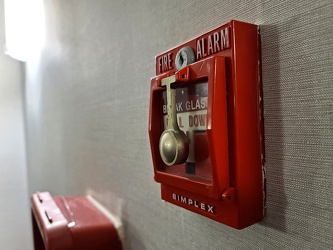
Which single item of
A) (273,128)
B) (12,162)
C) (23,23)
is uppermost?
(23,23)

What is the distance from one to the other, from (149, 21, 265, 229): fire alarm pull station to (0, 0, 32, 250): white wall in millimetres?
1776

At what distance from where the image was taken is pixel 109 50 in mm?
650

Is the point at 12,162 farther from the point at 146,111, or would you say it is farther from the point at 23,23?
the point at 146,111

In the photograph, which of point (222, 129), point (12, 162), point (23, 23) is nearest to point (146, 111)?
point (222, 129)

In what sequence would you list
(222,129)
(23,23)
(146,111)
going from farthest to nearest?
(23,23)
(146,111)
(222,129)

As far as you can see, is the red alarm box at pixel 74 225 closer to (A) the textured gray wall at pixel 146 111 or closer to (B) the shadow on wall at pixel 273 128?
(A) the textured gray wall at pixel 146 111

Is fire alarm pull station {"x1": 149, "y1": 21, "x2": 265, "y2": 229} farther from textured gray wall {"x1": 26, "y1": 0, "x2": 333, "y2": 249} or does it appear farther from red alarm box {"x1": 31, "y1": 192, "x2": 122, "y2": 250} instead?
red alarm box {"x1": 31, "y1": 192, "x2": 122, "y2": 250}

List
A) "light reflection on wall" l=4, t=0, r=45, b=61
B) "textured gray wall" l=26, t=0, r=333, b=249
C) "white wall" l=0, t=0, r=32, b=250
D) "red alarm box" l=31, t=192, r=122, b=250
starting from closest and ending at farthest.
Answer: "textured gray wall" l=26, t=0, r=333, b=249
"red alarm box" l=31, t=192, r=122, b=250
"light reflection on wall" l=4, t=0, r=45, b=61
"white wall" l=0, t=0, r=32, b=250

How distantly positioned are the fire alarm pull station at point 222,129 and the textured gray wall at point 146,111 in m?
0.02

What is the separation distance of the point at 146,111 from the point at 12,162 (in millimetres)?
1690

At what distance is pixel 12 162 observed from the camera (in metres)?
1.90

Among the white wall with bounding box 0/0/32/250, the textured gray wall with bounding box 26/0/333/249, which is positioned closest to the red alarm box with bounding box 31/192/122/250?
the textured gray wall with bounding box 26/0/333/249

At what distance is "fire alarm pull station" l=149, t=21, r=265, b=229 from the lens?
274 millimetres

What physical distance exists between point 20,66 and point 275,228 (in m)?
1.93
